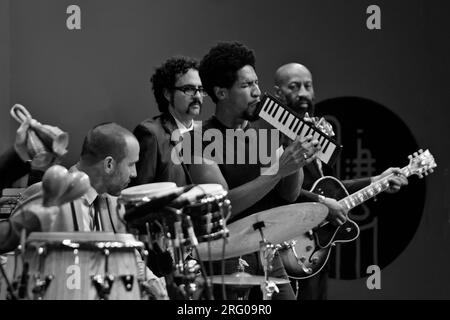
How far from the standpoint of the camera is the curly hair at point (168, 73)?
575cm

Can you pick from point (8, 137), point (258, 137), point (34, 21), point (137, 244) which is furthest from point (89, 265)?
point (34, 21)

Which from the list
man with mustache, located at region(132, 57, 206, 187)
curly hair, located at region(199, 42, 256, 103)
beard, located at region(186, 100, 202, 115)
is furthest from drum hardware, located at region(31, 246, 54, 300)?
beard, located at region(186, 100, 202, 115)

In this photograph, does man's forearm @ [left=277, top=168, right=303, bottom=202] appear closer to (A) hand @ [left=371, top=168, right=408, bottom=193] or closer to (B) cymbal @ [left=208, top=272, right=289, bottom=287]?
(B) cymbal @ [left=208, top=272, right=289, bottom=287]

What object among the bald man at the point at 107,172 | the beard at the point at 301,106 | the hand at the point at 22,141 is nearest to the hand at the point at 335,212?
the beard at the point at 301,106

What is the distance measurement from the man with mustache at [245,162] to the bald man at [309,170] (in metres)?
0.57

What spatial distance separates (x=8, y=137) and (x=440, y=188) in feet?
9.68

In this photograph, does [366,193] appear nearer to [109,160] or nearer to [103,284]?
[109,160]

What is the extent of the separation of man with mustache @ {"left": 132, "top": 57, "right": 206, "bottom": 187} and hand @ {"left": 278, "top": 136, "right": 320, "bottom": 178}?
0.66 metres

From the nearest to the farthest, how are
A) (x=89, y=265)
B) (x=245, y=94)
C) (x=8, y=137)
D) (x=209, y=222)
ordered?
1. (x=89, y=265)
2. (x=209, y=222)
3. (x=245, y=94)
4. (x=8, y=137)

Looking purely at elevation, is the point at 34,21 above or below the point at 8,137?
above

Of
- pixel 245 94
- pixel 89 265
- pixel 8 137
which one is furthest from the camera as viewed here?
pixel 8 137

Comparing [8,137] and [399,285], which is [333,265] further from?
[8,137]

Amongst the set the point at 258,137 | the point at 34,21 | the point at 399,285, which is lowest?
the point at 399,285

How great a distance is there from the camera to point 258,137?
4930 millimetres
